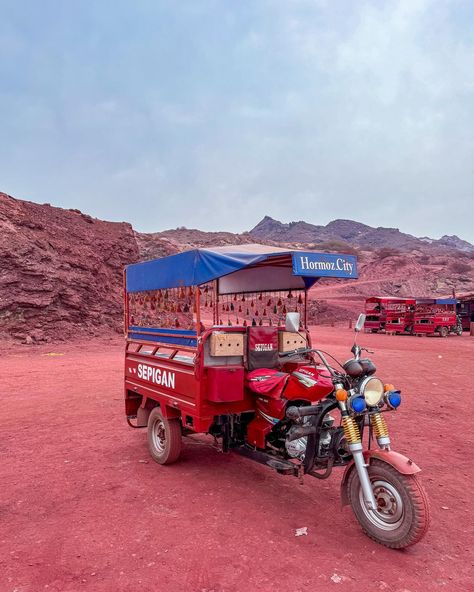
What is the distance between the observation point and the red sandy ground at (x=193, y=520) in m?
3.21

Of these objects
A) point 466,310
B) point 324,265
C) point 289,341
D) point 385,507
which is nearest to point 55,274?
point 289,341

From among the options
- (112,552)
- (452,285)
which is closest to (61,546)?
(112,552)

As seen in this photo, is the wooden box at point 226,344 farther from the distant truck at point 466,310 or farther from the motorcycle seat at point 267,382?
the distant truck at point 466,310

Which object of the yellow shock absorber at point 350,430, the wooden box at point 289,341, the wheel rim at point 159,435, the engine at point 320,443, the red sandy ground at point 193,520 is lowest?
the red sandy ground at point 193,520

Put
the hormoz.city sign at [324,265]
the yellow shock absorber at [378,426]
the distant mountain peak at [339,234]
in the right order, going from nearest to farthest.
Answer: the yellow shock absorber at [378,426], the hormoz.city sign at [324,265], the distant mountain peak at [339,234]

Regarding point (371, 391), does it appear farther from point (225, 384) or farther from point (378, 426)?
point (225, 384)

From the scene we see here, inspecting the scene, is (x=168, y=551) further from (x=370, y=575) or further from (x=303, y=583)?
(x=370, y=575)

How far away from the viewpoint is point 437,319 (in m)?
27.9

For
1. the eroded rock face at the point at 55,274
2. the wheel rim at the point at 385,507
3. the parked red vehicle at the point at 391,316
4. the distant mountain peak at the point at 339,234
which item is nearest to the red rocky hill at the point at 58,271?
the eroded rock face at the point at 55,274

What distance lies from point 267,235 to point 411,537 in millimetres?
123035

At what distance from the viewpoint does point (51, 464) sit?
5531mm

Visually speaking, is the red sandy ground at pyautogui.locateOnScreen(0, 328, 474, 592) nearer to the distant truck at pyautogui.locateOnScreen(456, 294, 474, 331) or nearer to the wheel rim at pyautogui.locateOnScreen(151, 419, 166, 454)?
the wheel rim at pyautogui.locateOnScreen(151, 419, 166, 454)

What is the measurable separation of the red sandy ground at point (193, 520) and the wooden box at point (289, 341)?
1.52m

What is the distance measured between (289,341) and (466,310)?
32715mm
